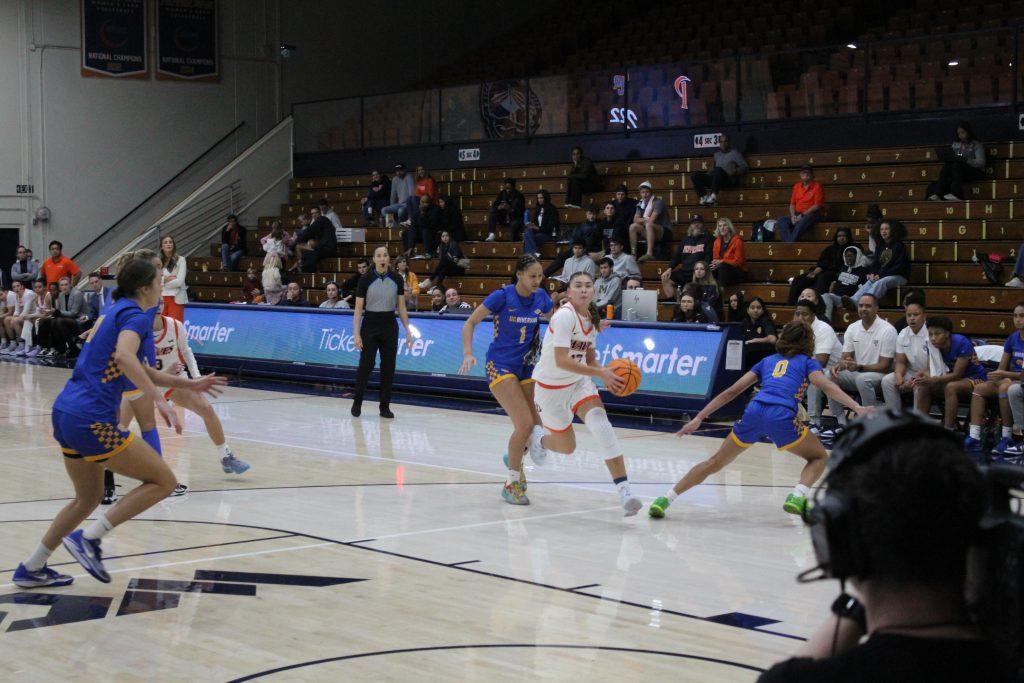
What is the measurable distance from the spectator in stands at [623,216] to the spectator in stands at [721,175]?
116 centimetres

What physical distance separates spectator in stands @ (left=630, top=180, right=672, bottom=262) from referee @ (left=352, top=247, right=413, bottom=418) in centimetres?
586

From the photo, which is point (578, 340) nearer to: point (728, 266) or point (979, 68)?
point (728, 266)

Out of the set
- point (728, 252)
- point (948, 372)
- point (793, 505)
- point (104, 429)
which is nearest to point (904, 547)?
point (104, 429)

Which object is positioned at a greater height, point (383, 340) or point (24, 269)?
point (24, 269)

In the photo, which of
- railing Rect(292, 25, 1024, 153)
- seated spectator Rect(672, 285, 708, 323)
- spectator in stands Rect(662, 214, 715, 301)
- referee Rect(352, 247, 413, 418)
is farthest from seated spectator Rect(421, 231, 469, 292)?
seated spectator Rect(672, 285, 708, 323)

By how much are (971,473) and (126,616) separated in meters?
4.89

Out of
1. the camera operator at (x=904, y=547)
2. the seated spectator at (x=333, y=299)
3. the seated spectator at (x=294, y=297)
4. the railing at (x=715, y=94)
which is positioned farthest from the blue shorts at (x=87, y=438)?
the railing at (x=715, y=94)

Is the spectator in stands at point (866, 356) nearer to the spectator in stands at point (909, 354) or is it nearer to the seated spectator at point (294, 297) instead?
the spectator in stands at point (909, 354)

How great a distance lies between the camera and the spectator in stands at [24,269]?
989 inches

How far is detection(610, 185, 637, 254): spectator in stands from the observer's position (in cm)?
1961

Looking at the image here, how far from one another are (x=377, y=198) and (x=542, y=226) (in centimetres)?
499

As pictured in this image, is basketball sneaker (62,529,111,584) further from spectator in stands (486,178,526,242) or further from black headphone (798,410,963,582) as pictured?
spectator in stands (486,178,526,242)

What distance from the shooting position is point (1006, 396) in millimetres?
11797

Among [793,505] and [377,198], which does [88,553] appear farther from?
[377,198]
